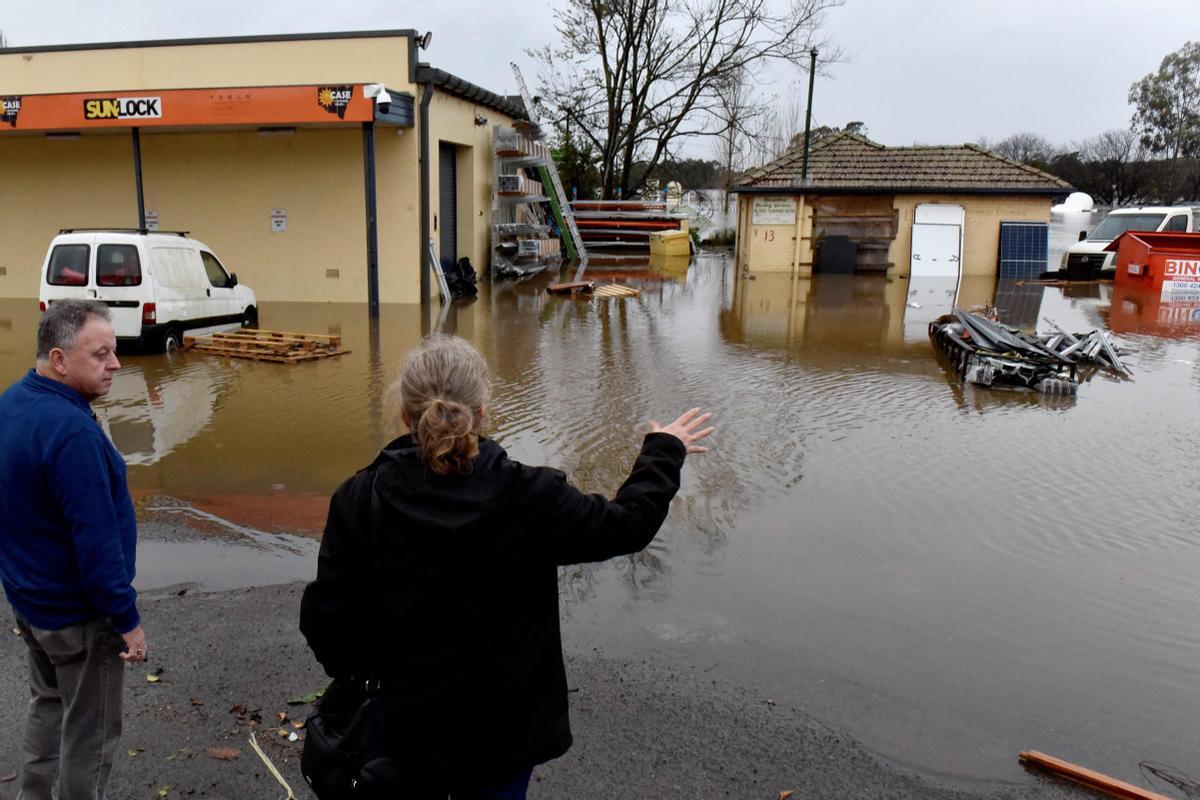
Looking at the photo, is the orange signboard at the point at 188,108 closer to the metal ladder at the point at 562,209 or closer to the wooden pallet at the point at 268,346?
the wooden pallet at the point at 268,346

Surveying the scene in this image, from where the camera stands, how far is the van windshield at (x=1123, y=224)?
24.8 metres

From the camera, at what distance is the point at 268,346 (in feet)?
39.9

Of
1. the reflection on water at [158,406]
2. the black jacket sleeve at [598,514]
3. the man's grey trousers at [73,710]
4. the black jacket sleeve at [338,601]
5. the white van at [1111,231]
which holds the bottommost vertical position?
the reflection on water at [158,406]

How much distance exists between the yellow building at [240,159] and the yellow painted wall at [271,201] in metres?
0.03

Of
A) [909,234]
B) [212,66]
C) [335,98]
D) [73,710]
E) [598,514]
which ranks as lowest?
[73,710]

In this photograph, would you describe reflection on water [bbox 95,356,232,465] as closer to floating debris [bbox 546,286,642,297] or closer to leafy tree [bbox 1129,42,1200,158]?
floating debris [bbox 546,286,642,297]

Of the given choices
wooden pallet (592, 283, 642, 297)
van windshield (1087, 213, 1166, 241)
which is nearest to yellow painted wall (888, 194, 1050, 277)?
van windshield (1087, 213, 1166, 241)

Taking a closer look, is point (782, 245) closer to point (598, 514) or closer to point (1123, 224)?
point (1123, 224)

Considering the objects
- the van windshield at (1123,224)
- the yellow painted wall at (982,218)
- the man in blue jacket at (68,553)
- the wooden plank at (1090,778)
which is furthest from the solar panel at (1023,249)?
the man in blue jacket at (68,553)

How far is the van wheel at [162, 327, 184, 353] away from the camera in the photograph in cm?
1202

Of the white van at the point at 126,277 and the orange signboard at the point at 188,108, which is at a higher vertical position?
the orange signboard at the point at 188,108

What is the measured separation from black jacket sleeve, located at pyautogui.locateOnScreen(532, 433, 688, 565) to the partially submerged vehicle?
901 centimetres

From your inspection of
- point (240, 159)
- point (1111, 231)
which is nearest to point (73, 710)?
point (240, 159)

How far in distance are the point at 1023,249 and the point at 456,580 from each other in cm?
2505
